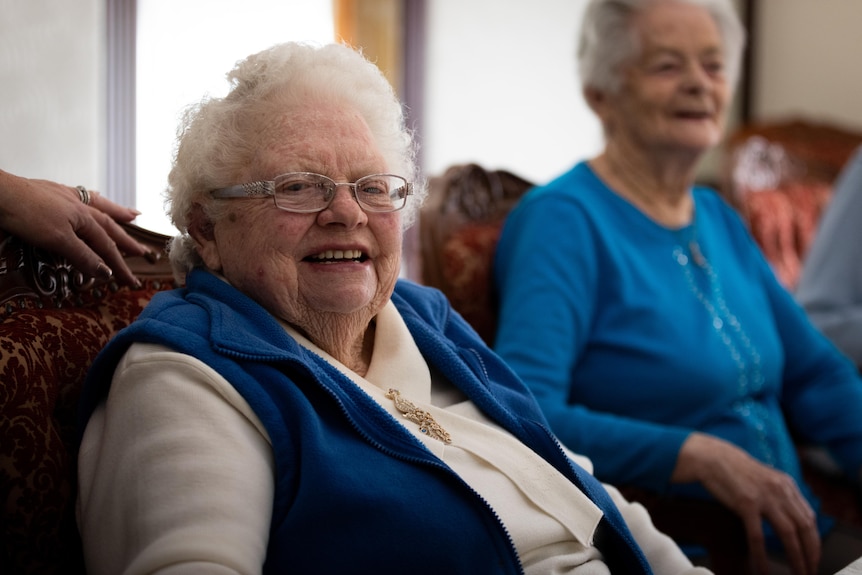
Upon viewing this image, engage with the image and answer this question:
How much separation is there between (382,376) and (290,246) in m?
0.22

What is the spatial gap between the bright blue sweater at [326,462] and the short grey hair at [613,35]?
122 cm

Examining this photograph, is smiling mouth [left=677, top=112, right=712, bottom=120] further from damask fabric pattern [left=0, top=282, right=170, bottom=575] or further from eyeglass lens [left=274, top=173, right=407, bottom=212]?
damask fabric pattern [left=0, top=282, right=170, bottom=575]

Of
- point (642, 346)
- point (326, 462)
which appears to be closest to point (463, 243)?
point (642, 346)

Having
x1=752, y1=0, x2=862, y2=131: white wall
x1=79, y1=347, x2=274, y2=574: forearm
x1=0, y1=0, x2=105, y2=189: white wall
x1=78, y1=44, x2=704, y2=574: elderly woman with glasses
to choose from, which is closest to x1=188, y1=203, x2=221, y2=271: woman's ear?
x1=78, y1=44, x2=704, y2=574: elderly woman with glasses

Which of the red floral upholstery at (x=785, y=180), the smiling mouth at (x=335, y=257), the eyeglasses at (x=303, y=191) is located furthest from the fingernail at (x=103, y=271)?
the red floral upholstery at (x=785, y=180)

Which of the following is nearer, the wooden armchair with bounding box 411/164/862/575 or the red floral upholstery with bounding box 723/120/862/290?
the wooden armchair with bounding box 411/164/862/575

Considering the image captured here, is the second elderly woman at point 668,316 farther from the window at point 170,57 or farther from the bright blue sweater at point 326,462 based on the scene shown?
→ the window at point 170,57

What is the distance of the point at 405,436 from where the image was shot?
1018 millimetres

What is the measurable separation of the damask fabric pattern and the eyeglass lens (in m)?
0.34

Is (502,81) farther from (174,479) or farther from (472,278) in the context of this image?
(174,479)

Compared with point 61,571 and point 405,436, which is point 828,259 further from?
point 61,571

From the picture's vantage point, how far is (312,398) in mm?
1018

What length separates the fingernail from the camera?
3.83ft

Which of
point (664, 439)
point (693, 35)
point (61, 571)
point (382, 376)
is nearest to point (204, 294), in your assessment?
point (382, 376)
